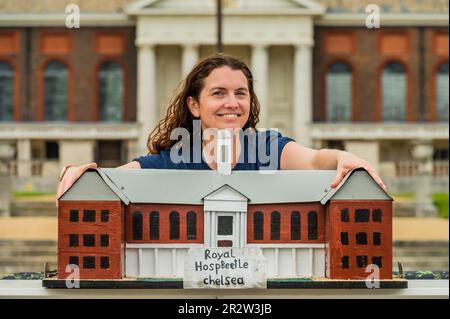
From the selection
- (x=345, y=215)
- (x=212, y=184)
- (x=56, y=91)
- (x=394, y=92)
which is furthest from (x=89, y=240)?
(x=394, y=92)

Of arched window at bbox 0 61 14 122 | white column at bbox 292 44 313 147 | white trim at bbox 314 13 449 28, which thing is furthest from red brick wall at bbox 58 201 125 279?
arched window at bbox 0 61 14 122

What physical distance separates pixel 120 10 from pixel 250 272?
51.7m

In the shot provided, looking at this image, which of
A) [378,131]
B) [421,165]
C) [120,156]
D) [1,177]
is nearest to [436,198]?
[421,165]

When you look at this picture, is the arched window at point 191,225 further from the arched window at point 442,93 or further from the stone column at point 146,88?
the arched window at point 442,93

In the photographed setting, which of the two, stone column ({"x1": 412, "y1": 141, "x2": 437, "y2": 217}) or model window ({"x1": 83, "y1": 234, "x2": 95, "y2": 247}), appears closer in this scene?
model window ({"x1": 83, "y1": 234, "x2": 95, "y2": 247})

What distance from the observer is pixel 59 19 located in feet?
176

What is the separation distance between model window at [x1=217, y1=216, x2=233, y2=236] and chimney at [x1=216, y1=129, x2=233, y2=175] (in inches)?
7.0

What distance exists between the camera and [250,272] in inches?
137

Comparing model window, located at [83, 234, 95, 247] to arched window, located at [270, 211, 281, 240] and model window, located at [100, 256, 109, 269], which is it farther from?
arched window, located at [270, 211, 281, 240]

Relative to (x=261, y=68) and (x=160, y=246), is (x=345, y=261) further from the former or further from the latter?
(x=261, y=68)

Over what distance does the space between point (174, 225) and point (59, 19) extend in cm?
5169

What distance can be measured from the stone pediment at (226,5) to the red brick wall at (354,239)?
48814 millimetres

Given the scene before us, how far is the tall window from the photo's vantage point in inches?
2156
